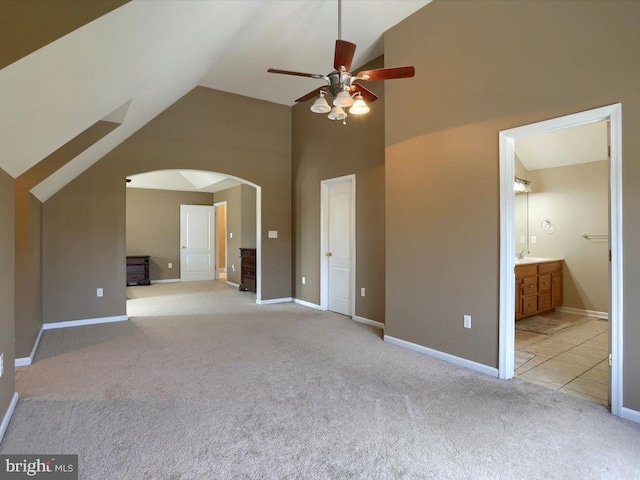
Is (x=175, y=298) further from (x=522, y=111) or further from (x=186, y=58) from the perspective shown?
(x=522, y=111)

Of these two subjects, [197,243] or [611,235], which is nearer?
[611,235]

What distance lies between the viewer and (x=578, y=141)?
5.24m

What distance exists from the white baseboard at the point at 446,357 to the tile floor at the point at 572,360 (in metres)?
0.27

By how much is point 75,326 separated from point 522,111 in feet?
19.0

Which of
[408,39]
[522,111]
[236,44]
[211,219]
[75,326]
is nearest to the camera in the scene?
[522,111]

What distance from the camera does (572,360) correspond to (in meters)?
3.45

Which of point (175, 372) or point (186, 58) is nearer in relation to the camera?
point (175, 372)

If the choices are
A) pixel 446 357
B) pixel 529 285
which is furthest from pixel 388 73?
pixel 529 285

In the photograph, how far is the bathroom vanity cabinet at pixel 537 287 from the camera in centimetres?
484

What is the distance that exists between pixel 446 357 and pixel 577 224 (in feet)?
12.6

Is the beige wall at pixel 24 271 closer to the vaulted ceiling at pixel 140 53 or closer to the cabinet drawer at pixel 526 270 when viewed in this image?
the vaulted ceiling at pixel 140 53

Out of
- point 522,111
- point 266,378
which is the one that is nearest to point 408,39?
point 522,111

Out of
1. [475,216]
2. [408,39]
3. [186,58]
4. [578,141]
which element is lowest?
[475,216]

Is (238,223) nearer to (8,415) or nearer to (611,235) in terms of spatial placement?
(8,415)
